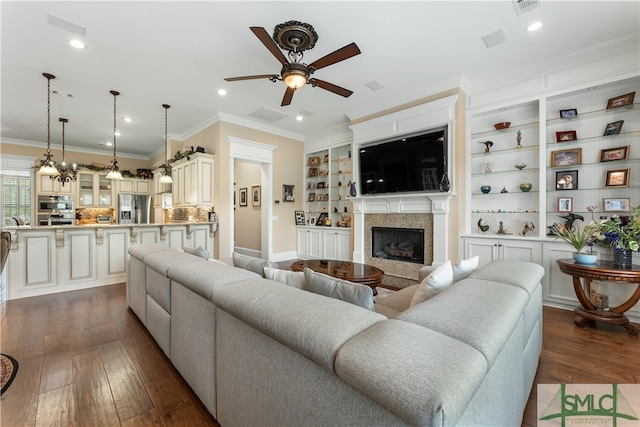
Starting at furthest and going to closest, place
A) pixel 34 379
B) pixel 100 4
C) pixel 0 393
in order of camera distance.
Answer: pixel 100 4, pixel 34 379, pixel 0 393

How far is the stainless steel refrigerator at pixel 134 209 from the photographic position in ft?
26.1

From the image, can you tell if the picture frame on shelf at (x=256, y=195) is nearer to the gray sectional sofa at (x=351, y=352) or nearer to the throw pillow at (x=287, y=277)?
the gray sectional sofa at (x=351, y=352)

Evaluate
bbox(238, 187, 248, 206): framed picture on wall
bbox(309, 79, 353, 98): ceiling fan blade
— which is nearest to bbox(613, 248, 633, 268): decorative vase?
bbox(309, 79, 353, 98): ceiling fan blade

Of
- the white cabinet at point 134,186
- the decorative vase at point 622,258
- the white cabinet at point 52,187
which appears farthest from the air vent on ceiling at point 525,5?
the white cabinet at point 52,187

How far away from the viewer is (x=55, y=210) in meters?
6.96

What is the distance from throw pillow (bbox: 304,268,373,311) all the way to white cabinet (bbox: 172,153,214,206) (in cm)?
452

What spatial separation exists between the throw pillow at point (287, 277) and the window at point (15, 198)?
8539 mm

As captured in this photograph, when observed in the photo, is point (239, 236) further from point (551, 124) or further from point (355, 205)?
point (551, 124)

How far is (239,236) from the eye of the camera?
7.89m

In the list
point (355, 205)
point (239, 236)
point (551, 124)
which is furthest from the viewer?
point (239, 236)

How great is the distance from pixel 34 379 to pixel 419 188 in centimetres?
466

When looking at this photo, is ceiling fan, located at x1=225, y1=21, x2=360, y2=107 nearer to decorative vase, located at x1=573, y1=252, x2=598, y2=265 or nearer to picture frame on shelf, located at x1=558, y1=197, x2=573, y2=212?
decorative vase, located at x1=573, y1=252, x2=598, y2=265

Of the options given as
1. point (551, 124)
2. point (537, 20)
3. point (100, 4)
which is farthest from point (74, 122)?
point (551, 124)

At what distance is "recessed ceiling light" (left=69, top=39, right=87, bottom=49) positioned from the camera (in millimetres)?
2999
